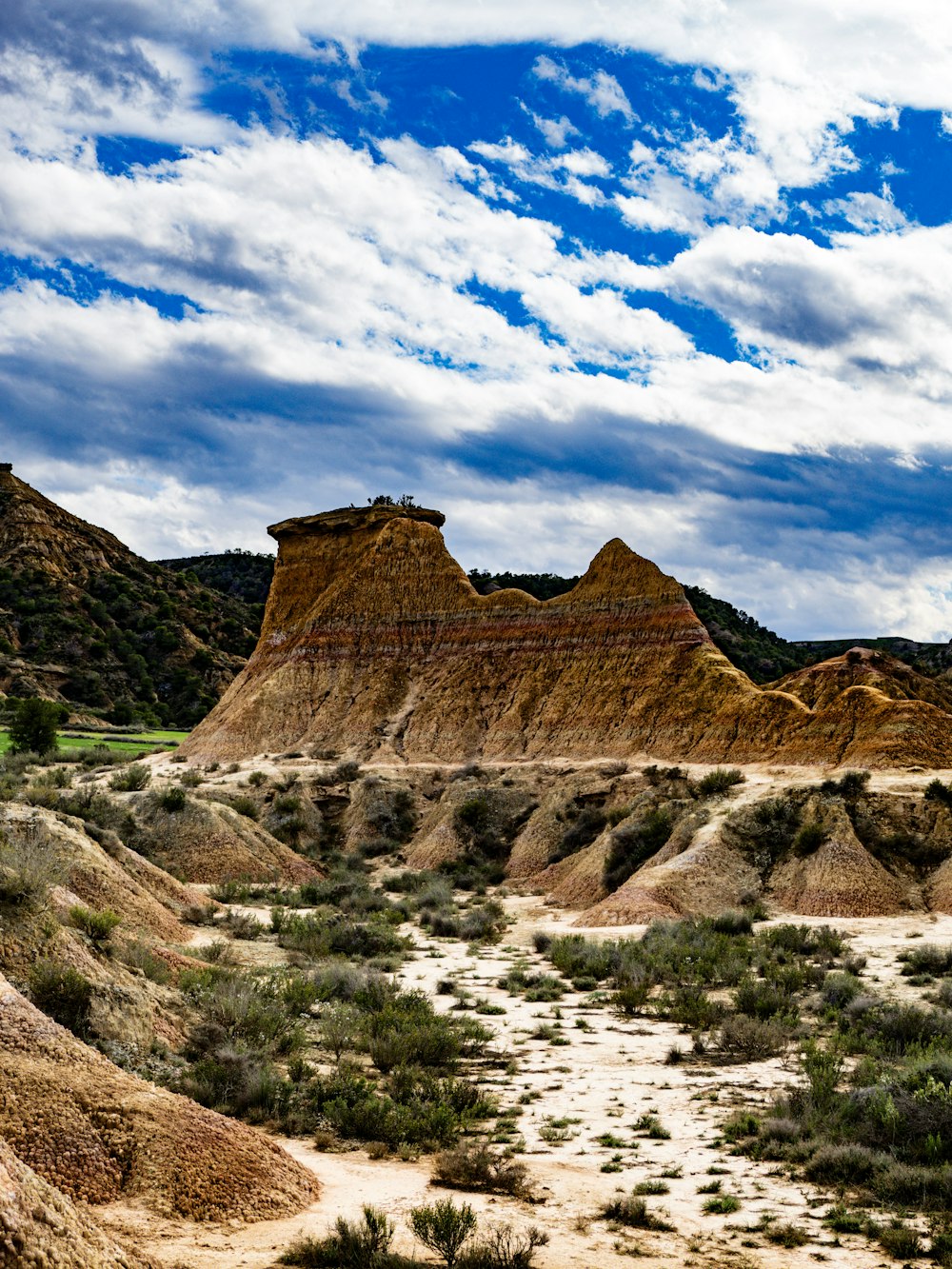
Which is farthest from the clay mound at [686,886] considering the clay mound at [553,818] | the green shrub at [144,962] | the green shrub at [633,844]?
the green shrub at [144,962]

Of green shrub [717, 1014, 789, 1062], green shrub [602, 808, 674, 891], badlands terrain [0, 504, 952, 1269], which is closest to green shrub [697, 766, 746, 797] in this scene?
badlands terrain [0, 504, 952, 1269]

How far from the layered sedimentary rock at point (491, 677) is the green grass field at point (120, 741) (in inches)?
276

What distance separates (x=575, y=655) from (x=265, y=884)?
60.5ft

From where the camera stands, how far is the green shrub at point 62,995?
439 inches

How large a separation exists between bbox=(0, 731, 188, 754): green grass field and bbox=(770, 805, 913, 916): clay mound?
3748 cm

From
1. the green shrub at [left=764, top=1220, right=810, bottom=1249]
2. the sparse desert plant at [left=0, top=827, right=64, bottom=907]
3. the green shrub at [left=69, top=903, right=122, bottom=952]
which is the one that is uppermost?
the sparse desert plant at [left=0, top=827, right=64, bottom=907]

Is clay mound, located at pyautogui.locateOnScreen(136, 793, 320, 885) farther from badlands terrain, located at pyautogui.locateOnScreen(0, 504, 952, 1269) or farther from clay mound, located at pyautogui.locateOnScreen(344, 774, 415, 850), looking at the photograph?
clay mound, located at pyautogui.locateOnScreen(344, 774, 415, 850)

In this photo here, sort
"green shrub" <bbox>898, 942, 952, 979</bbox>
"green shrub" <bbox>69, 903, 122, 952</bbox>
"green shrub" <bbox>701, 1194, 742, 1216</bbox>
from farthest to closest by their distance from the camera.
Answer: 1. "green shrub" <bbox>898, 942, 952, 979</bbox>
2. "green shrub" <bbox>69, 903, 122, 952</bbox>
3. "green shrub" <bbox>701, 1194, 742, 1216</bbox>

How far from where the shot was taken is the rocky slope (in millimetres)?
76812

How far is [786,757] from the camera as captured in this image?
35969 mm

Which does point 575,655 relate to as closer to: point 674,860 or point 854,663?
point 854,663

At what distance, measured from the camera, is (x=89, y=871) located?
18.3 meters

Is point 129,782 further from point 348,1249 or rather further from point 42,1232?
point 42,1232

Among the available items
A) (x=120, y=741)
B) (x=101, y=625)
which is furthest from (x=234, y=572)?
(x=120, y=741)
